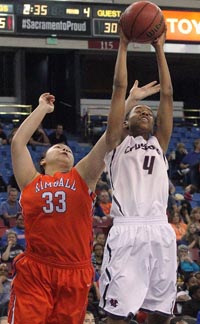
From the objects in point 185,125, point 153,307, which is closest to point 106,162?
point 153,307

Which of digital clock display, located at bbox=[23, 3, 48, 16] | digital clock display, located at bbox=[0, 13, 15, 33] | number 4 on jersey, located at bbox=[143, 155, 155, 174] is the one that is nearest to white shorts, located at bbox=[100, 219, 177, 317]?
number 4 on jersey, located at bbox=[143, 155, 155, 174]

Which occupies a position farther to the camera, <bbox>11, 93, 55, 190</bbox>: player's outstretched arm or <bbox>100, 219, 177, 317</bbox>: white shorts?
<bbox>11, 93, 55, 190</bbox>: player's outstretched arm

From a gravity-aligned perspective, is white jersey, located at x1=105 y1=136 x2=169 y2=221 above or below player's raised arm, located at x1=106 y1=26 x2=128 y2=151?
below

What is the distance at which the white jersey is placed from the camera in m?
5.50

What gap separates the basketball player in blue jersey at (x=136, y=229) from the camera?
17.8 ft

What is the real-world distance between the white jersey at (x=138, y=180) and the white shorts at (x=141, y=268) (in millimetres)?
93

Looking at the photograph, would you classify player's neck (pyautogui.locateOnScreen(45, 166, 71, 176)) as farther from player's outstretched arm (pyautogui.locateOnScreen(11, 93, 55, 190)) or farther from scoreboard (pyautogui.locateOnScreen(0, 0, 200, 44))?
scoreboard (pyautogui.locateOnScreen(0, 0, 200, 44))

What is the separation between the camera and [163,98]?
5.70m

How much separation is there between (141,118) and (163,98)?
22 cm

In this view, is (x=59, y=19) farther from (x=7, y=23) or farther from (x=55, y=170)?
(x=55, y=170)

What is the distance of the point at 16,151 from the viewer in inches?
220

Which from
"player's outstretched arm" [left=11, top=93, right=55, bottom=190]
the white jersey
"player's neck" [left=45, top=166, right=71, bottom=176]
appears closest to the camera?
→ the white jersey

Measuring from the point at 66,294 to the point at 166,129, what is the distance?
137 cm

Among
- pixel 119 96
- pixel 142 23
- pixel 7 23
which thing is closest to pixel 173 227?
pixel 7 23
